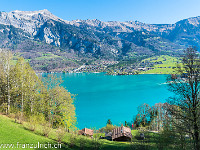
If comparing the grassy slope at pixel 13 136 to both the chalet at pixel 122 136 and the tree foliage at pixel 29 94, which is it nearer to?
the tree foliage at pixel 29 94

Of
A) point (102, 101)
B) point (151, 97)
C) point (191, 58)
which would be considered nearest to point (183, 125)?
point (191, 58)

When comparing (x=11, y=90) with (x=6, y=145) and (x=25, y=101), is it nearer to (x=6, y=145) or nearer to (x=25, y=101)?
(x=25, y=101)

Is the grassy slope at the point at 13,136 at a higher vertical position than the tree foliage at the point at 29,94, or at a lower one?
lower

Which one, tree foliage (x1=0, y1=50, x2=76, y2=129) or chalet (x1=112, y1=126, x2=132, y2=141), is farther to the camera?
chalet (x1=112, y1=126, x2=132, y2=141)

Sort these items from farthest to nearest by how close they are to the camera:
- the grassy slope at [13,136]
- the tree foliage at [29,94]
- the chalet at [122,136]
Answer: the chalet at [122,136] < the tree foliage at [29,94] < the grassy slope at [13,136]

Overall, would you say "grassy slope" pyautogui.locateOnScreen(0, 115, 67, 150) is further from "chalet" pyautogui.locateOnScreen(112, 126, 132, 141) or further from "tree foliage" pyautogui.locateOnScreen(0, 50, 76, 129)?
"chalet" pyautogui.locateOnScreen(112, 126, 132, 141)

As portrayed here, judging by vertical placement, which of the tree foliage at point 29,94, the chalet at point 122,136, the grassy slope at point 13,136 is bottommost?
the chalet at point 122,136

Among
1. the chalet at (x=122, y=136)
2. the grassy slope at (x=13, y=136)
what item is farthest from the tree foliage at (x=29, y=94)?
the chalet at (x=122, y=136)

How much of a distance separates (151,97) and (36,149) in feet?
369

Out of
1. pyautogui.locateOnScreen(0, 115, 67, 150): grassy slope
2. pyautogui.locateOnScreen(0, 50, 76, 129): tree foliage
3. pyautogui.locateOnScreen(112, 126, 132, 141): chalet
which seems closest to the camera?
pyautogui.locateOnScreen(0, 115, 67, 150): grassy slope

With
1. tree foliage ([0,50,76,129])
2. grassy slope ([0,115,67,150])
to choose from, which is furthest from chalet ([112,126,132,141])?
grassy slope ([0,115,67,150])

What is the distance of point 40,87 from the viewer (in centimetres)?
3041

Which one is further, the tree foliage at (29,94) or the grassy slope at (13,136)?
the tree foliage at (29,94)

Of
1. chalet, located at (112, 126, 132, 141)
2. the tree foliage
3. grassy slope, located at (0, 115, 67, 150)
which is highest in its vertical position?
the tree foliage
